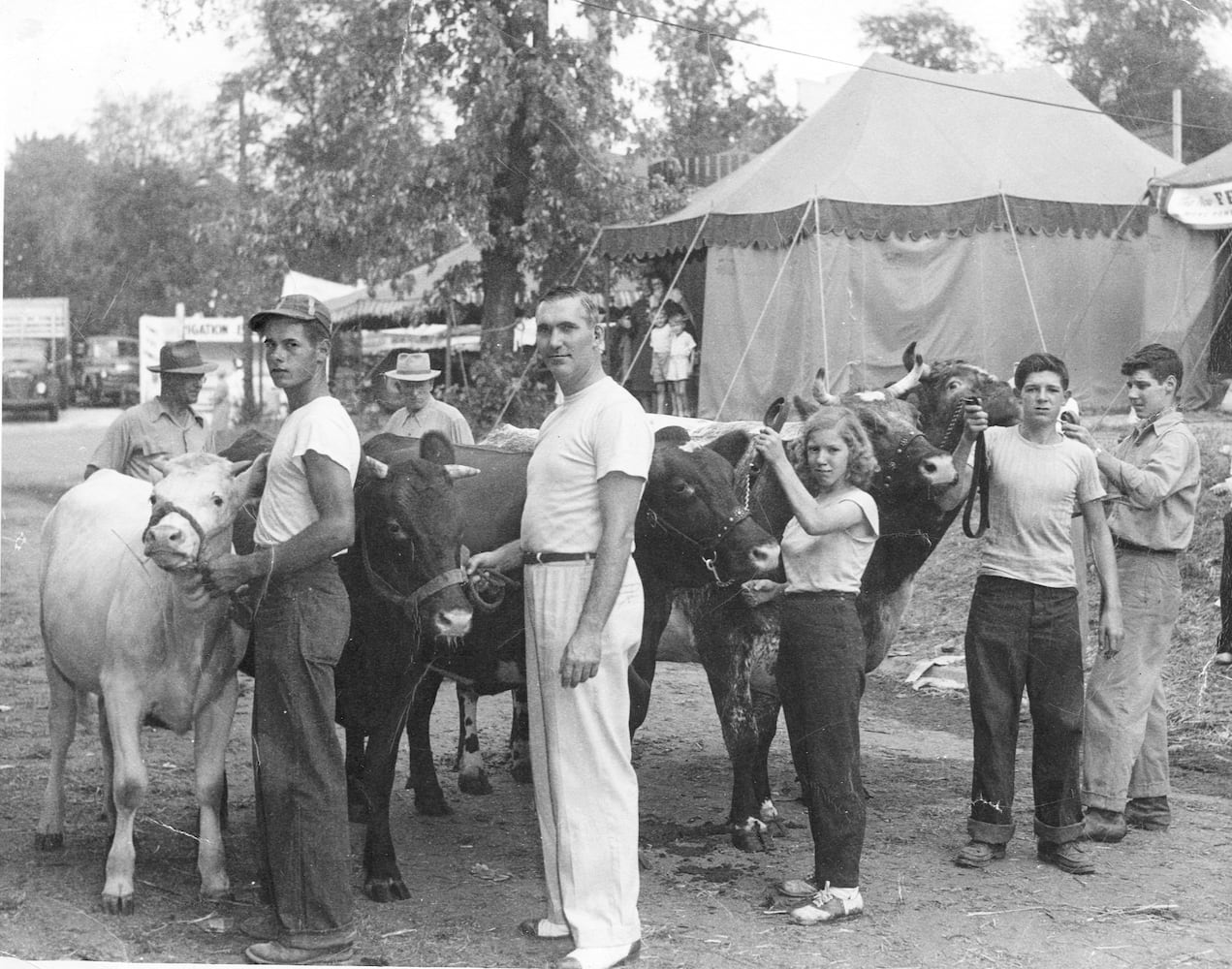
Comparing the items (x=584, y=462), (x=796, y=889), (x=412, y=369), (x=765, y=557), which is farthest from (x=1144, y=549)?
(x=412, y=369)

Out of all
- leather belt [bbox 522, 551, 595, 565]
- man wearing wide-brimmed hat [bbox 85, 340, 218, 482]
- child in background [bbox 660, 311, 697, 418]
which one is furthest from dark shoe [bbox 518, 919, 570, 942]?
child in background [bbox 660, 311, 697, 418]

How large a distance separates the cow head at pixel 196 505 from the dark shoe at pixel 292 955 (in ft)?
4.39

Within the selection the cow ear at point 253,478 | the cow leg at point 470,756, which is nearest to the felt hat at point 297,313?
the cow ear at point 253,478

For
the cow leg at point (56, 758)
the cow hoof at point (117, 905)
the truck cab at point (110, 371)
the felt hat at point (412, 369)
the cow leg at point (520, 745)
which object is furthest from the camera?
the truck cab at point (110, 371)

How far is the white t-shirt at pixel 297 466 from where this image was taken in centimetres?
445

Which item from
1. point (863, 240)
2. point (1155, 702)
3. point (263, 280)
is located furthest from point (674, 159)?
point (1155, 702)

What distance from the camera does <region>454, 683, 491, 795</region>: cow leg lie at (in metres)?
6.82

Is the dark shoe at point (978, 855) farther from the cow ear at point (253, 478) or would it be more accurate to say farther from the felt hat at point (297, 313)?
the felt hat at point (297, 313)

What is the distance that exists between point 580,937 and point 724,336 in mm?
11015

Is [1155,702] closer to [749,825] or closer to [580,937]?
[749,825]

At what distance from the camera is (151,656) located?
4.96 m

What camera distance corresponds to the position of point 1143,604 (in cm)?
612

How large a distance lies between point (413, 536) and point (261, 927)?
5.02ft

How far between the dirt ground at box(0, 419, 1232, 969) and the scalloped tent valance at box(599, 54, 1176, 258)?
695 cm
